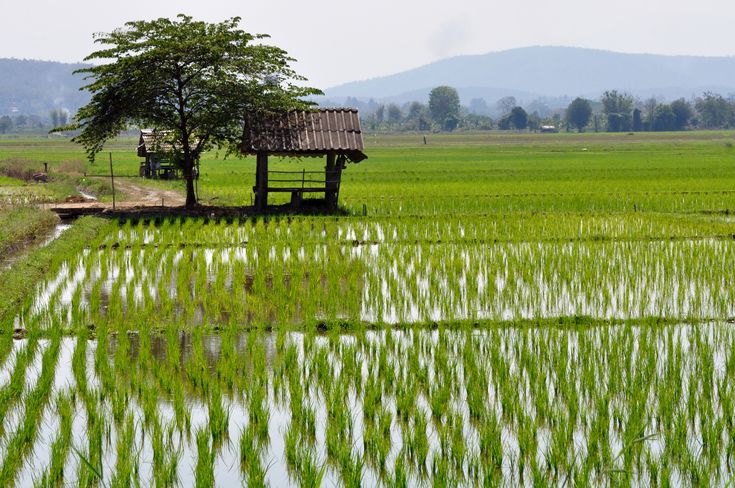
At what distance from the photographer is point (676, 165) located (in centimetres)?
3712

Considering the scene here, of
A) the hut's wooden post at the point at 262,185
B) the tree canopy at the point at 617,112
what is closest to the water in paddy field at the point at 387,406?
the hut's wooden post at the point at 262,185

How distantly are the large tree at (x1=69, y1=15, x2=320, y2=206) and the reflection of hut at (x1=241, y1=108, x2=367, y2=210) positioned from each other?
387mm

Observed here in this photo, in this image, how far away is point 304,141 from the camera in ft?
65.2

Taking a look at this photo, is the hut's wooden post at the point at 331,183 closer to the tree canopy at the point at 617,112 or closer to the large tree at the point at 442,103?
the tree canopy at the point at 617,112

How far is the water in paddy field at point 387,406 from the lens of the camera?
17.1 ft

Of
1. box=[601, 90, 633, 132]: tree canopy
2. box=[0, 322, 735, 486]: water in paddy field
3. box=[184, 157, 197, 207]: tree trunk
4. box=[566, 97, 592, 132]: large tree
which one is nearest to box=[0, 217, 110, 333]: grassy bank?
box=[0, 322, 735, 486]: water in paddy field

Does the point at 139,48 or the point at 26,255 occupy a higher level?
the point at 139,48

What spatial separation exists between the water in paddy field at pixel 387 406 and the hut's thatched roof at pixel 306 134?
11.6m

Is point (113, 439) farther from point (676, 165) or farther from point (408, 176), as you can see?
point (676, 165)

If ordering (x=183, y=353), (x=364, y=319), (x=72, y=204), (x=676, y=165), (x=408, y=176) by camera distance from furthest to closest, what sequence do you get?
(x=676, y=165) → (x=408, y=176) → (x=72, y=204) → (x=364, y=319) → (x=183, y=353)

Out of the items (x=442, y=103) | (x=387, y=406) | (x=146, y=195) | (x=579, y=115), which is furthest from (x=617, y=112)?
(x=387, y=406)

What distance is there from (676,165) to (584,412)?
109 feet

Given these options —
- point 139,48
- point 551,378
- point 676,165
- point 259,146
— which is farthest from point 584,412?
point 676,165

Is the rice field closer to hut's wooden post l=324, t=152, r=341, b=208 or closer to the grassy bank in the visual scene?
the grassy bank
